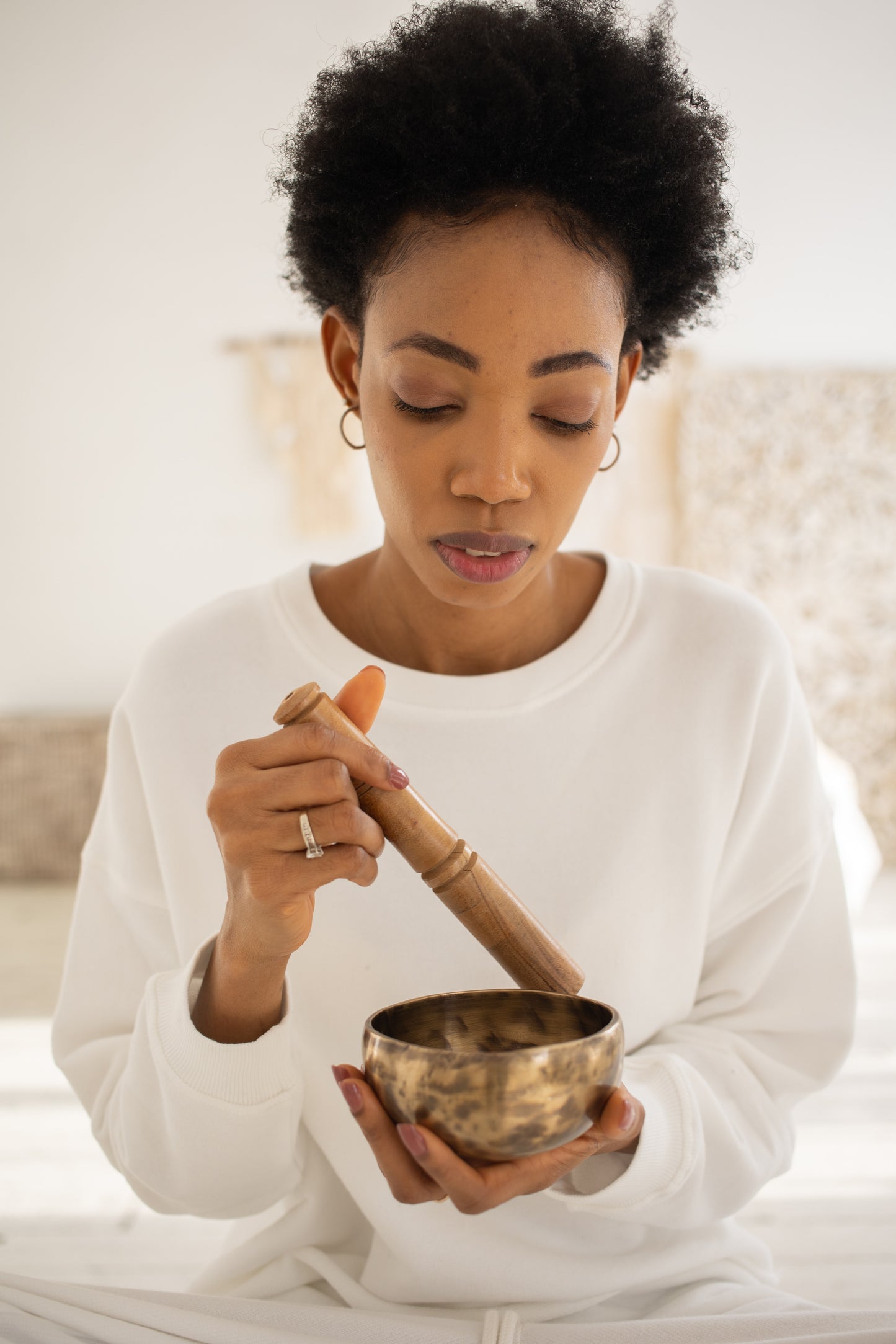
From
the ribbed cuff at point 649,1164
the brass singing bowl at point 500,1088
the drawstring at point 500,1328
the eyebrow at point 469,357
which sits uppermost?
the eyebrow at point 469,357

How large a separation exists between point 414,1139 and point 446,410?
25.4 inches

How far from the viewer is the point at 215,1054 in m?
1.08

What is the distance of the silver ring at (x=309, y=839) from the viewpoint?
0.85 m

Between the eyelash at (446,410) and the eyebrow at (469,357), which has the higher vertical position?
the eyebrow at (469,357)

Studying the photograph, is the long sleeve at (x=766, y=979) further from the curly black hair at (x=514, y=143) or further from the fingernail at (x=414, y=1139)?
the curly black hair at (x=514, y=143)

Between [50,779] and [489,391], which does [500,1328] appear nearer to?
[489,391]

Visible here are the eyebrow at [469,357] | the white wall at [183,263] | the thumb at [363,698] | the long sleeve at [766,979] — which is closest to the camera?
the thumb at [363,698]

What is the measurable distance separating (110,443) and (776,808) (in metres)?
4.11

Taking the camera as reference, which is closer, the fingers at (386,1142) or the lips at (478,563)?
the fingers at (386,1142)

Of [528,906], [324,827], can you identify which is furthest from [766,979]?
[324,827]

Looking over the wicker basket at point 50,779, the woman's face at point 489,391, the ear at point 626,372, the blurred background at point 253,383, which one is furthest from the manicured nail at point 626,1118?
the wicker basket at point 50,779

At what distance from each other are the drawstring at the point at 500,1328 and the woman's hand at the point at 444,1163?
9.3 inches

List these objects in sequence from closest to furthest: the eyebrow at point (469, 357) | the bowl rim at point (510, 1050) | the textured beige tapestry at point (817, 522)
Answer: the bowl rim at point (510, 1050) → the eyebrow at point (469, 357) → the textured beige tapestry at point (817, 522)

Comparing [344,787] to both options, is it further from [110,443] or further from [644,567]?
[110,443]
